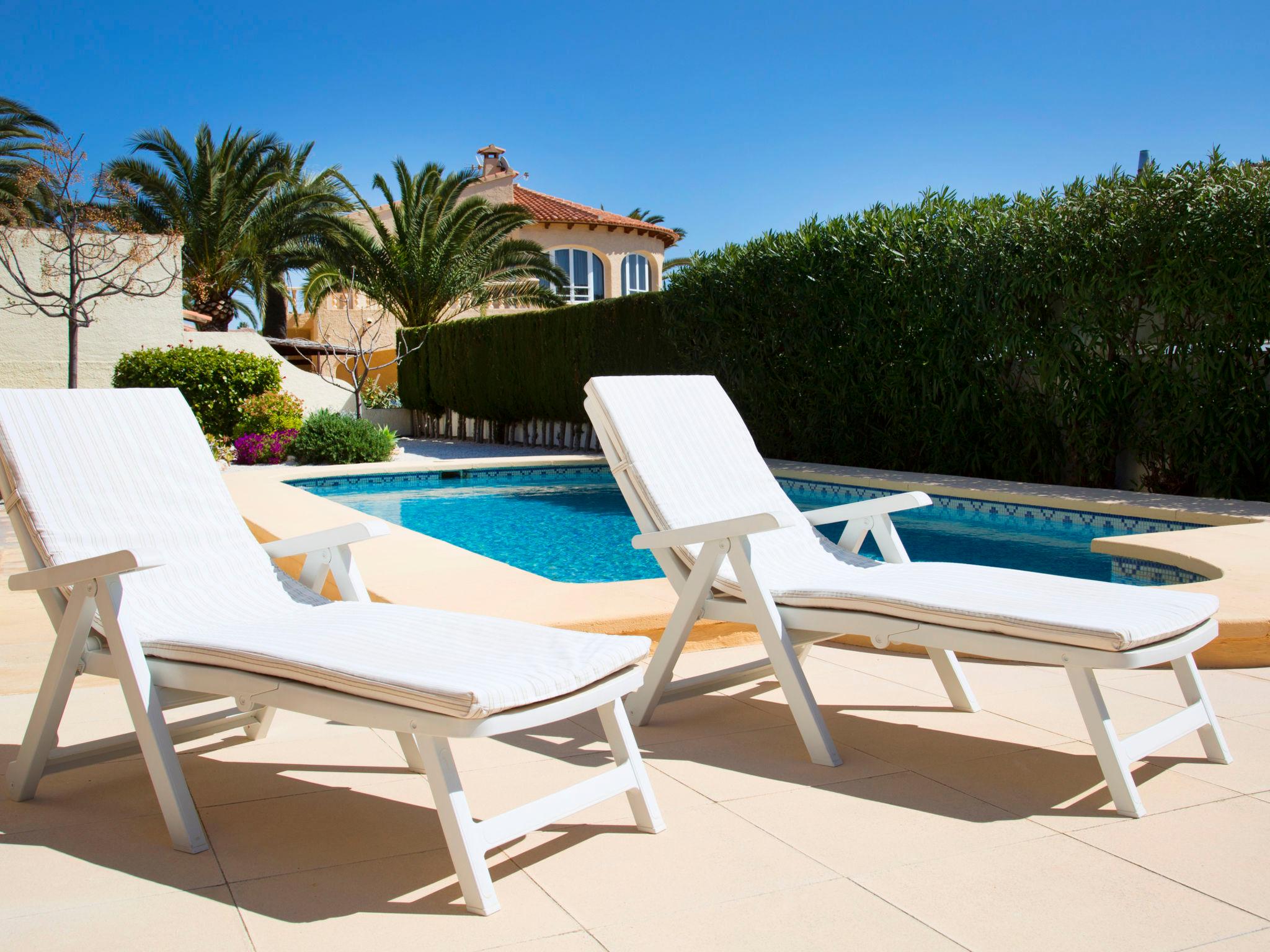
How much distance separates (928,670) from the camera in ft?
12.7

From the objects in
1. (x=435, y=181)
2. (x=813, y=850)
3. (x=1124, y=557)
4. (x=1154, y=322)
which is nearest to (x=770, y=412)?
(x=1154, y=322)

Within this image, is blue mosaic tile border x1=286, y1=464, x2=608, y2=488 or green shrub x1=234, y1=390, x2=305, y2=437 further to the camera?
green shrub x1=234, y1=390, x2=305, y2=437

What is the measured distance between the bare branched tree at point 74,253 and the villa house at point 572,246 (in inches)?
429

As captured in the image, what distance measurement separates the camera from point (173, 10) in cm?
2556

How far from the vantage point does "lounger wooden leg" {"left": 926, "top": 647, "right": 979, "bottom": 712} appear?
3.26 metres

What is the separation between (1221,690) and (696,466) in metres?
1.90

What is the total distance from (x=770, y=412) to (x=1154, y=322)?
480 cm

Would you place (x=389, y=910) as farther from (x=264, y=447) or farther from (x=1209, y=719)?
(x=264, y=447)

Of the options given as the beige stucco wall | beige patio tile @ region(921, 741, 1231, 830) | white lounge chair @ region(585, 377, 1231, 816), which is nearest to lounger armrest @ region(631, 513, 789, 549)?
white lounge chair @ region(585, 377, 1231, 816)

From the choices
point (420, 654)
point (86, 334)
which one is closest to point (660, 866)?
point (420, 654)

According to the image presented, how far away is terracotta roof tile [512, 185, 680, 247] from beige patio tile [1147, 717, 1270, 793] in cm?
2738

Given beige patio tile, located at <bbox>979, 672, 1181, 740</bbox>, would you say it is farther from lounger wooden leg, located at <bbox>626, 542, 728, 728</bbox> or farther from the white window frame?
the white window frame

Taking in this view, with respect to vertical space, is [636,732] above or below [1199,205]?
below

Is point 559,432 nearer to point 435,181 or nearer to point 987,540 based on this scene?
point 435,181
